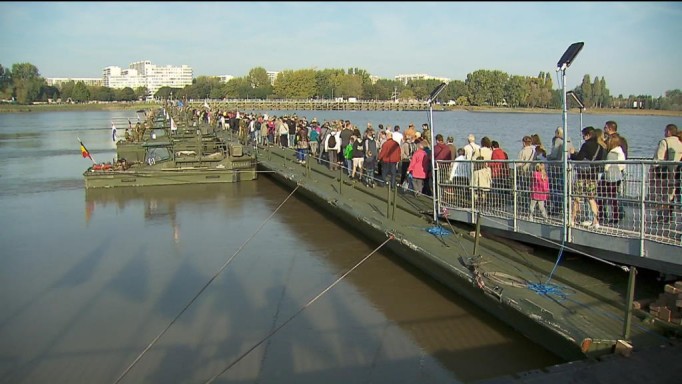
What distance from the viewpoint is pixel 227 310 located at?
8.52 m

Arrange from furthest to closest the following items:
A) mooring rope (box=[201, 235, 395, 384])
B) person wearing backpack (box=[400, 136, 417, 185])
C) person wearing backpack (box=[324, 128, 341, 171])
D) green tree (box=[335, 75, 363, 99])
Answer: green tree (box=[335, 75, 363, 99]) → person wearing backpack (box=[324, 128, 341, 171]) → person wearing backpack (box=[400, 136, 417, 185]) → mooring rope (box=[201, 235, 395, 384])

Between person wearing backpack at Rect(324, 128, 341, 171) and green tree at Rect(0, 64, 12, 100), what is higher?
green tree at Rect(0, 64, 12, 100)

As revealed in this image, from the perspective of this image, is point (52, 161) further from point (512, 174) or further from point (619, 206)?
point (619, 206)

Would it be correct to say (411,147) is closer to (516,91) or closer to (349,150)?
(349,150)

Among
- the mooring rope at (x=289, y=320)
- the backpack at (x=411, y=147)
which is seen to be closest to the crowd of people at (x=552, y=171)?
the backpack at (x=411, y=147)

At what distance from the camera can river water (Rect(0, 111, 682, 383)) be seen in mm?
6738

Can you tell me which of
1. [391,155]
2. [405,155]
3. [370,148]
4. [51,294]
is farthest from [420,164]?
[51,294]

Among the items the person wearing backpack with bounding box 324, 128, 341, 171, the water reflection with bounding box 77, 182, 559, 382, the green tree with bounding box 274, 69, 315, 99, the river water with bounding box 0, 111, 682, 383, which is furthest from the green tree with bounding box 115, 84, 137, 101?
the water reflection with bounding box 77, 182, 559, 382

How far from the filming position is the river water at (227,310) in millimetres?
6738

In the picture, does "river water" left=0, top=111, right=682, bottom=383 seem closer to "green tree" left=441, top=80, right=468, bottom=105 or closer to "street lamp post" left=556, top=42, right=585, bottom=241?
"street lamp post" left=556, top=42, right=585, bottom=241

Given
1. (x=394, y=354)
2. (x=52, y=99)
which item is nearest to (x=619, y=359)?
(x=394, y=354)

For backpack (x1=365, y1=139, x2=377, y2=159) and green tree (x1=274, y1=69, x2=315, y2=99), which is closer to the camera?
backpack (x1=365, y1=139, x2=377, y2=159)

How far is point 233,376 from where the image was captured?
21.5ft

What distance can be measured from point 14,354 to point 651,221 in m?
8.32
